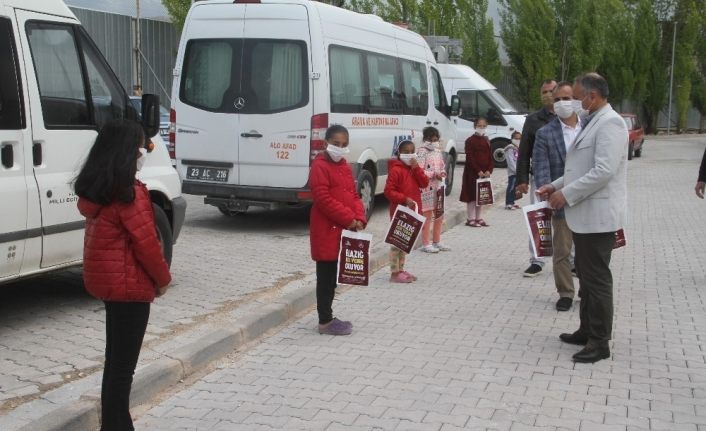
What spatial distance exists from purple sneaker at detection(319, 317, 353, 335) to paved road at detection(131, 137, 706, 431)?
74 millimetres

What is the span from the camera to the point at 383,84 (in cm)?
1296

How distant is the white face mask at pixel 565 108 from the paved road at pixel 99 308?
114 inches

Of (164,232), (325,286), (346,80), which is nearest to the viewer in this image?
(325,286)

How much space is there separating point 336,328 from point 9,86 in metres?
2.97

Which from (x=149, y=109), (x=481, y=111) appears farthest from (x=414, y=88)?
(x=481, y=111)

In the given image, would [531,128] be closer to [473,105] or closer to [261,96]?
[261,96]

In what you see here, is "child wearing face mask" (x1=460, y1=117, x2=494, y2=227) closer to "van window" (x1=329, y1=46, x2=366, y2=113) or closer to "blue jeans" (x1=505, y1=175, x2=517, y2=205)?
"van window" (x1=329, y1=46, x2=366, y2=113)

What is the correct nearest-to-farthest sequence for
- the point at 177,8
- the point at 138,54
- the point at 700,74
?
the point at 138,54, the point at 177,8, the point at 700,74

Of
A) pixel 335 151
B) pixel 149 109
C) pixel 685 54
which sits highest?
pixel 685 54

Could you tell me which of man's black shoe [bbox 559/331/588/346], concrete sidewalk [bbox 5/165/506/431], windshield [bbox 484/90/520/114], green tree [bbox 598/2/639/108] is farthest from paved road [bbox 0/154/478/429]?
green tree [bbox 598/2/639/108]

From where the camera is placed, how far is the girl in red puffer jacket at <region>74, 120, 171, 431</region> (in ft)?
12.8

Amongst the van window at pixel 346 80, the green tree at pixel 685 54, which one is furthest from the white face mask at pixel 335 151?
Answer: the green tree at pixel 685 54

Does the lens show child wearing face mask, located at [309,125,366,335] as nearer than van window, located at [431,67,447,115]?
Yes

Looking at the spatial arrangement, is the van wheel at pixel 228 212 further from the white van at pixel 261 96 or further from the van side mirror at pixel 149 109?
the van side mirror at pixel 149 109
